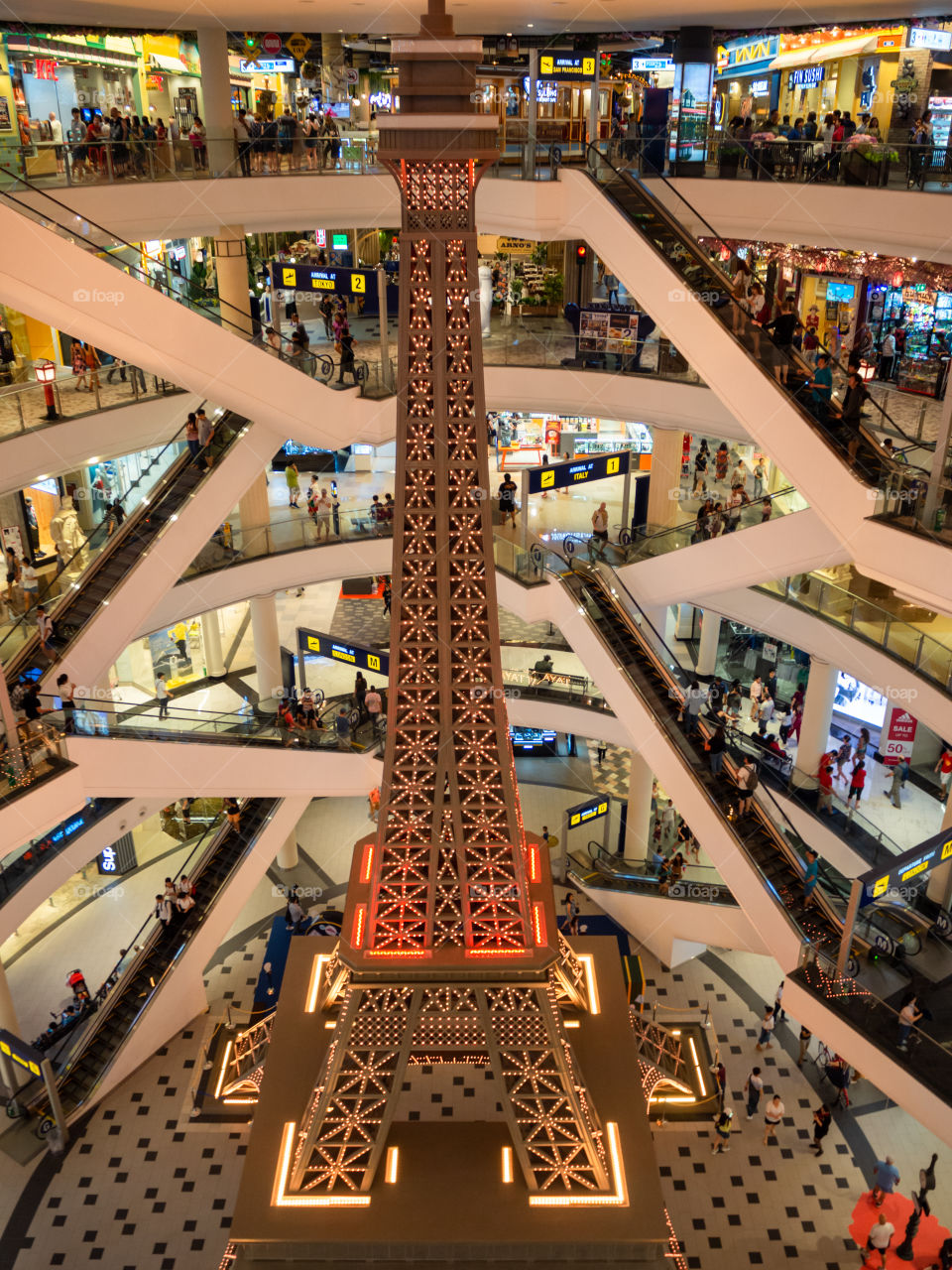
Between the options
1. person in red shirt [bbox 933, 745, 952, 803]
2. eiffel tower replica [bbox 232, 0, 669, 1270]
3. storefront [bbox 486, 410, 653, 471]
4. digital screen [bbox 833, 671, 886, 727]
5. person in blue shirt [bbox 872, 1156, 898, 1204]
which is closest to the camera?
eiffel tower replica [bbox 232, 0, 669, 1270]

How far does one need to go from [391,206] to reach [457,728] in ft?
38.1

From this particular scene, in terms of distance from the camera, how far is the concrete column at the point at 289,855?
20516mm

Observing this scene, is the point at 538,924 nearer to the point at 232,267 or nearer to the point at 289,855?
the point at 289,855

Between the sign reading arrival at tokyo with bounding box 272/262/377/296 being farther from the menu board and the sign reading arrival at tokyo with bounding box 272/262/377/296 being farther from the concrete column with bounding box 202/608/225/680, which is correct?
the concrete column with bounding box 202/608/225/680

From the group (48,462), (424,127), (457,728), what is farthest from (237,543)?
(424,127)

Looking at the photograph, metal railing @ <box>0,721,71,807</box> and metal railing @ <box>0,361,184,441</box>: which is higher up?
metal railing @ <box>0,361,184,441</box>

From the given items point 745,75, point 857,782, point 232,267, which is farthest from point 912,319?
point 232,267

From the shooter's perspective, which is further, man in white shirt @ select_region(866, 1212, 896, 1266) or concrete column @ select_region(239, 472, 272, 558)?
concrete column @ select_region(239, 472, 272, 558)

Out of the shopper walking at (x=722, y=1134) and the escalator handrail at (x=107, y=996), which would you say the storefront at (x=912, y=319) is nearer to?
the shopper walking at (x=722, y=1134)

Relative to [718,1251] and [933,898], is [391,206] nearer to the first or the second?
[933,898]

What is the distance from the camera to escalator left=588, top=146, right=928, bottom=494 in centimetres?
1151

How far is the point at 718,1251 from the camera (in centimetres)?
1340

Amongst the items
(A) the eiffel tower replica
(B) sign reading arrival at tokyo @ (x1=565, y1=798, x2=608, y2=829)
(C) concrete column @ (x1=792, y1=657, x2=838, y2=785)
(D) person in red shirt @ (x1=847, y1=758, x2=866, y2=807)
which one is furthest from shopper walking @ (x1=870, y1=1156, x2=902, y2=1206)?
(B) sign reading arrival at tokyo @ (x1=565, y1=798, x2=608, y2=829)

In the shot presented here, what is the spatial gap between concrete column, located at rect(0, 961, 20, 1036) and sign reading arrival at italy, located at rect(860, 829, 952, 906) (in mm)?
11588
